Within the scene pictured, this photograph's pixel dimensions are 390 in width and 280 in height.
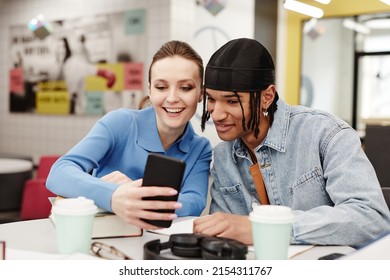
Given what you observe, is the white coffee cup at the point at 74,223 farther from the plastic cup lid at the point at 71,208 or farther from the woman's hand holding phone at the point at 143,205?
the woman's hand holding phone at the point at 143,205

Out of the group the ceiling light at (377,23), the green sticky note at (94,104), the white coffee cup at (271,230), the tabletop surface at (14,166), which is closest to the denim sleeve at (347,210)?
the white coffee cup at (271,230)

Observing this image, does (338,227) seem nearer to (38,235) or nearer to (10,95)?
(38,235)

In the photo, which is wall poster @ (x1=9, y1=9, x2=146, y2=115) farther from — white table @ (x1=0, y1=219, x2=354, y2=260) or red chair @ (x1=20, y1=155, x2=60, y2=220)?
white table @ (x1=0, y1=219, x2=354, y2=260)

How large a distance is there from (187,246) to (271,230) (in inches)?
6.7

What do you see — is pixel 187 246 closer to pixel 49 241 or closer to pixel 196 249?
pixel 196 249

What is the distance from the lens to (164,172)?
100 cm

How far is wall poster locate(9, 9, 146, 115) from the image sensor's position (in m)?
5.37

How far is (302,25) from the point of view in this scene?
24.0ft

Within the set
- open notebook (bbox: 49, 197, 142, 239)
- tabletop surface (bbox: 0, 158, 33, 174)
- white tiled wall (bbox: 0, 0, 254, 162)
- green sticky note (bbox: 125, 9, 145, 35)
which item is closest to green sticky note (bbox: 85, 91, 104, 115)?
white tiled wall (bbox: 0, 0, 254, 162)

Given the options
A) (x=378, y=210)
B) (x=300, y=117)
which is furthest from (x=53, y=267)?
(x=300, y=117)

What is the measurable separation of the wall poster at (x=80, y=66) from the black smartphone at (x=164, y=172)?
13.9 feet

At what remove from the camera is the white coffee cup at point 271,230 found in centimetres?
91

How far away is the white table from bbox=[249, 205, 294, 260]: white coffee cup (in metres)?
0.08

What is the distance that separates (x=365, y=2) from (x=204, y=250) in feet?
22.0
